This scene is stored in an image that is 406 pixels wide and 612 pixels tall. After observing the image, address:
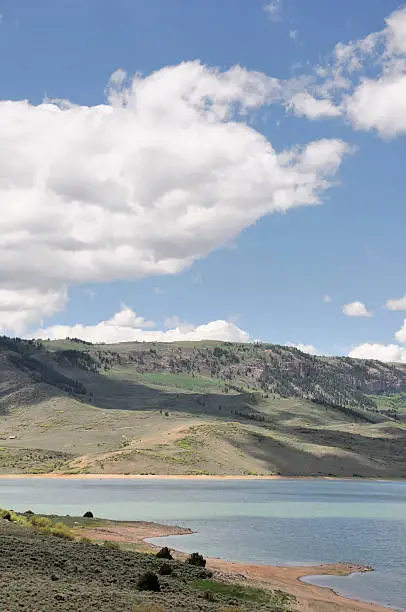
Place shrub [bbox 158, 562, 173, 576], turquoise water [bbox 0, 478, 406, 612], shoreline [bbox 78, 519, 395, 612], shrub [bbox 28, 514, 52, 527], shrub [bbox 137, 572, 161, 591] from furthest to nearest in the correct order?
shrub [bbox 28, 514, 52, 527] → turquoise water [bbox 0, 478, 406, 612] → shrub [bbox 158, 562, 173, 576] → shoreline [bbox 78, 519, 395, 612] → shrub [bbox 137, 572, 161, 591]

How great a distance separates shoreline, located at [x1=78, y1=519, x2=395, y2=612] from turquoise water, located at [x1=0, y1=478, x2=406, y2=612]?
5.39 ft

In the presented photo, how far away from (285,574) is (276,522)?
127 feet

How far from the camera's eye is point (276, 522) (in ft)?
284

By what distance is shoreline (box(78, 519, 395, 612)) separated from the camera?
39.2m

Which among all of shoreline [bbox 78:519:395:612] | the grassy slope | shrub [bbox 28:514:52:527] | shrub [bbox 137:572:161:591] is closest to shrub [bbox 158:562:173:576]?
the grassy slope

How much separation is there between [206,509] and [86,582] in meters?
67.8

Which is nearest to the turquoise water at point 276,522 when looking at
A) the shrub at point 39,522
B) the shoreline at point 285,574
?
the shoreline at point 285,574

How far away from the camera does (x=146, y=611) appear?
29.3 meters

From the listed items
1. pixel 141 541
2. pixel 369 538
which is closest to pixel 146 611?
pixel 141 541

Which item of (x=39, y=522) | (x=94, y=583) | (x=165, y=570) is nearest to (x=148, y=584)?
(x=94, y=583)

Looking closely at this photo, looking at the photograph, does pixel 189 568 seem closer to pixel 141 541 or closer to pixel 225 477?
pixel 141 541

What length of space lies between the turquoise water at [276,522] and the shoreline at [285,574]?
1.64 metres

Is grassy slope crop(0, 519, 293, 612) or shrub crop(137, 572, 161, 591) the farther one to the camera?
shrub crop(137, 572, 161, 591)

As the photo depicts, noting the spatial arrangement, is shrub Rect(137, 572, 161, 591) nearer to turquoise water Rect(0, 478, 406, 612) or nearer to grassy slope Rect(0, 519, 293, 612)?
grassy slope Rect(0, 519, 293, 612)
